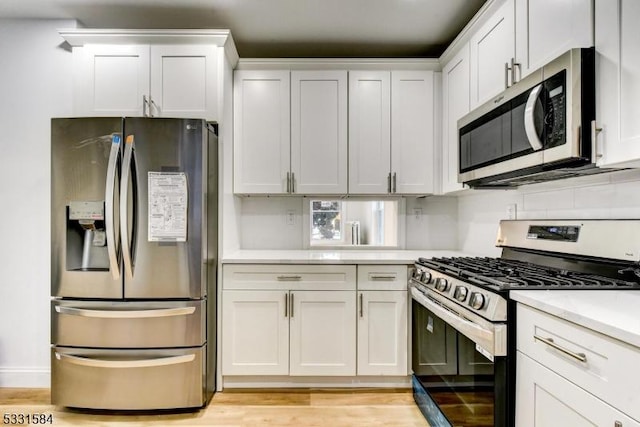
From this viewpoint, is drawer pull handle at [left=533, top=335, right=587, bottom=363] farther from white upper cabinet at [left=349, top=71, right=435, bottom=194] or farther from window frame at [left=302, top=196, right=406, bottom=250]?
window frame at [left=302, top=196, right=406, bottom=250]

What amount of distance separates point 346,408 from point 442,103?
2.24 metres

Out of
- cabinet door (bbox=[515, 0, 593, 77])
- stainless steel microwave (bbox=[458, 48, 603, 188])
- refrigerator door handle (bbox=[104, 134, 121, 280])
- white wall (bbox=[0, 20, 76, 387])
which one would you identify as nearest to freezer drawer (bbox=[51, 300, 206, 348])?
refrigerator door handle (bbox=[104, 134, 121, 280])

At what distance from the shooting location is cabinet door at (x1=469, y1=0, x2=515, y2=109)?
1.88 meters

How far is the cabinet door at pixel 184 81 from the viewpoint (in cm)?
243

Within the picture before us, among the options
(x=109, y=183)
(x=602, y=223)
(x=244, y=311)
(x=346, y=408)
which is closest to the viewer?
(x=602, y=223)

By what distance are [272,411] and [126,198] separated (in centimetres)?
152

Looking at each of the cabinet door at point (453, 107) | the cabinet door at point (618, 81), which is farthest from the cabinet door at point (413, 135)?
the cabinet door at point (618, 81)

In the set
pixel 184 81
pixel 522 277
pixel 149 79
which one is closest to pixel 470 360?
pixel 522 277

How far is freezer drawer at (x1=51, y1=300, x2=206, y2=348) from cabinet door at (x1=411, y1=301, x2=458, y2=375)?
4.61 feet

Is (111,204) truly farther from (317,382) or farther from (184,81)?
(317,382)

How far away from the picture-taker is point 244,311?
243 centimetres

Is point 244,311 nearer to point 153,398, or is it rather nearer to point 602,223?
point 153,398

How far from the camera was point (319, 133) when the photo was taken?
2.79 metres

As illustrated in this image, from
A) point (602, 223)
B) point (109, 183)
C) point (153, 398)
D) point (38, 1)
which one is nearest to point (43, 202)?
point (109, 183)
